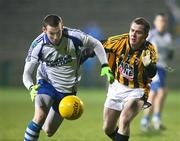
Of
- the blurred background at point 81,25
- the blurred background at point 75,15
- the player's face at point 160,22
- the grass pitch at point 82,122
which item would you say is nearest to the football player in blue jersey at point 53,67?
the grass pitch at point 82,122

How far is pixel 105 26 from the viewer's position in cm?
3156

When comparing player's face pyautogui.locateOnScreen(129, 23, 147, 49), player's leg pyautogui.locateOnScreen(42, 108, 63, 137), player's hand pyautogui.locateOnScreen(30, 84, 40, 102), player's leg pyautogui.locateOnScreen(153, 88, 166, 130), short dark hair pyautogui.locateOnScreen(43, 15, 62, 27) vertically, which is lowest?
player's leg pyautogui.locateOnScreen(153, 88, 166, 130)

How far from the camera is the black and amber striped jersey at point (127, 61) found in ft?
32.4

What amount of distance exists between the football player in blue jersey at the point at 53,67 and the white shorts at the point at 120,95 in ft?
1.68

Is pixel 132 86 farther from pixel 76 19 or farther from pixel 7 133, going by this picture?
pixel 76 19

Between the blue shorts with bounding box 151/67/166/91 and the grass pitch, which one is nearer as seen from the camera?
the grass pitch


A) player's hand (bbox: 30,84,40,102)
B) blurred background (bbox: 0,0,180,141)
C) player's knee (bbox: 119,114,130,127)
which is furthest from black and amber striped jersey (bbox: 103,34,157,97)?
blurred background (bbox: 0,0,180,141)

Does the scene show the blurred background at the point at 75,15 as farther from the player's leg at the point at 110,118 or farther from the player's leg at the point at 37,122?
the player's leg at the point at 37,122

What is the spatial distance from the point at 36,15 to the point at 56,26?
22.6m

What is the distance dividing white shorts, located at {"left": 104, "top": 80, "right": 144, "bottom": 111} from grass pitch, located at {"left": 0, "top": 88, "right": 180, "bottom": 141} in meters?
2.21

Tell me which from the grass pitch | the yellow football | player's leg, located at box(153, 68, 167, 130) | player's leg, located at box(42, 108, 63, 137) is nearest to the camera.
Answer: the yellow football

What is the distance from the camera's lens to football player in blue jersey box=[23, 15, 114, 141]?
30.9 ft

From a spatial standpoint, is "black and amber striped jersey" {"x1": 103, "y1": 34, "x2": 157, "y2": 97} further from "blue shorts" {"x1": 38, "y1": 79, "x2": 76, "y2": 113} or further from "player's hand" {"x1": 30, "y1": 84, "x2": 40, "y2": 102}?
"player's hand" {"x1": 30, "y1": 84, "x2": 40, "y2": 102}

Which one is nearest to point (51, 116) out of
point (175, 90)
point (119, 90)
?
point (119, 90)
